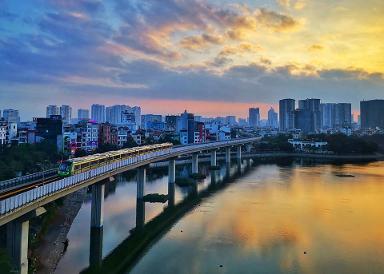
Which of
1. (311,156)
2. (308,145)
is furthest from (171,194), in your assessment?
(308,145)

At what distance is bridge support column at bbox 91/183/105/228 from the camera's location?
77.3 ft

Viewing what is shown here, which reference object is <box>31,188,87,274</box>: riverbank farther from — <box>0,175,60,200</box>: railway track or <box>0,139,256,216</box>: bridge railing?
<box>0,139,256,216</box>: bridge railing

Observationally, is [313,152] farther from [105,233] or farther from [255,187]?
[105,233]

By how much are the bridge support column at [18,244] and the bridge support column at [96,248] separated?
4.53 meters

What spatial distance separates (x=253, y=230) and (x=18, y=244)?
1460 cm

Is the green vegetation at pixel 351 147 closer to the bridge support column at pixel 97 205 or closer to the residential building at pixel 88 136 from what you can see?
the residential building at pixel 88 136

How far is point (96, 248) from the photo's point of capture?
21.4 metres

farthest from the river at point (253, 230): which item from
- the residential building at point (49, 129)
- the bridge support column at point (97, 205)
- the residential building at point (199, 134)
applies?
the residential building at point (199, 134)

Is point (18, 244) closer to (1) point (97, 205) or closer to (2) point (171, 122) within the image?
(1) point (97, 205)

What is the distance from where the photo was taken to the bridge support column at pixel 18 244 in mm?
15023

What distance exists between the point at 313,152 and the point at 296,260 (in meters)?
65.9

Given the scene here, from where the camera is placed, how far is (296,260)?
19.4 m

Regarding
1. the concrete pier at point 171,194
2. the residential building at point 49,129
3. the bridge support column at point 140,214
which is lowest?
the bridge support column at point 140,214

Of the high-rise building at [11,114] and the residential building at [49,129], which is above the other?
the high-rise building at [11,114]
